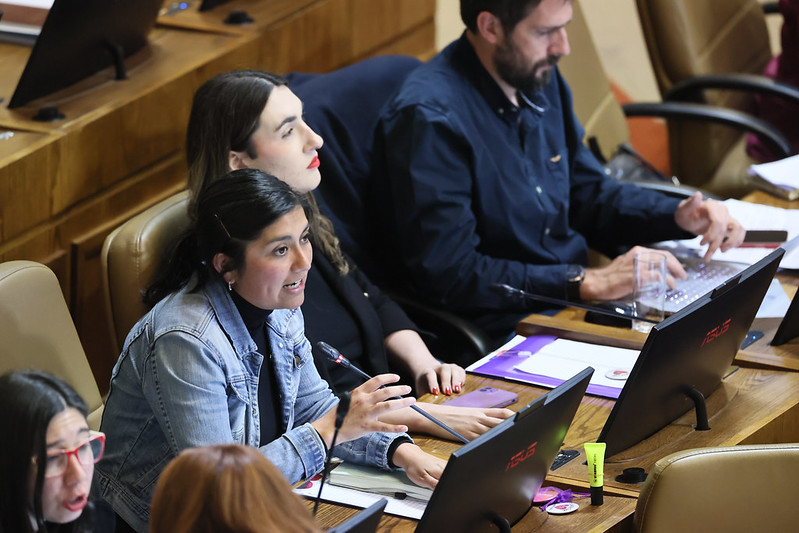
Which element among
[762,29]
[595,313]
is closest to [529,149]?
[595,313]

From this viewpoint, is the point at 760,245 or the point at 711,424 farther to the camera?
the point at 760,245

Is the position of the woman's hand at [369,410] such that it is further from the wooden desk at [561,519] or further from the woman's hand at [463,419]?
the woman's hand at [463,419]

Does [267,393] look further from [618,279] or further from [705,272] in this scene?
[705,272]

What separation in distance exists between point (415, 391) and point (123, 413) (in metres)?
0.72

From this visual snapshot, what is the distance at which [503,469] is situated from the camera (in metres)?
1.55

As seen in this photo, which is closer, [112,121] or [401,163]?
[112,121]

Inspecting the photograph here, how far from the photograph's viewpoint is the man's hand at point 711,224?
2650 mm

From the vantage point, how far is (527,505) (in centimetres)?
170

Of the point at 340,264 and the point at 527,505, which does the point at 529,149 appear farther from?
the point at 527,505

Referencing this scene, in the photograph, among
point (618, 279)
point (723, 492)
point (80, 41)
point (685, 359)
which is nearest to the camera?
point (723, 492)

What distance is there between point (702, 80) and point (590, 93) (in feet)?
1.20

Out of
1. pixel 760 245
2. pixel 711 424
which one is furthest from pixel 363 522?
pixel 760 245

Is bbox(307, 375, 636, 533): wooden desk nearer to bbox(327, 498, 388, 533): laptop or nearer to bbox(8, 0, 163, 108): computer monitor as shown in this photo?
bbox(327, 498, 388, 533): laptop

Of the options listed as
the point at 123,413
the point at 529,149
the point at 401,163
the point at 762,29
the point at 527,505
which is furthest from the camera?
the point at 762,29
